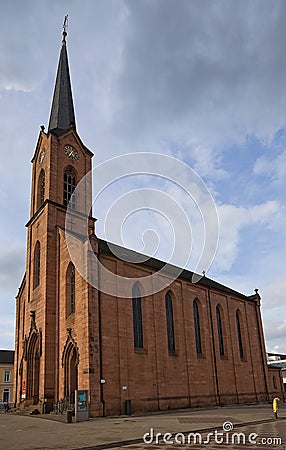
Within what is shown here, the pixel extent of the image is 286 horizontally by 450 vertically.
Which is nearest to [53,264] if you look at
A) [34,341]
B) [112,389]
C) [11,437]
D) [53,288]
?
[53,288]

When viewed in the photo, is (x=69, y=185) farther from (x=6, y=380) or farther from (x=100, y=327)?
(x=6, y=380)

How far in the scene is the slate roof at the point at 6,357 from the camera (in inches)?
2704

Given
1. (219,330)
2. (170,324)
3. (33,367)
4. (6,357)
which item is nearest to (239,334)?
(219,330)

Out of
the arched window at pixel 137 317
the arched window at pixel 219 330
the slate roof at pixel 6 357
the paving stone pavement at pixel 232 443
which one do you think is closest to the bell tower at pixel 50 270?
the arched window at pixel 137 317

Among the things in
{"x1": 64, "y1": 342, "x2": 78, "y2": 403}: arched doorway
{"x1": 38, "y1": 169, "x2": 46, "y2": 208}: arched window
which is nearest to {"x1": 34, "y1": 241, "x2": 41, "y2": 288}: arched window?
{"x1": 38, "y1": 169, "x2": 46, "y2": 208}: arched window

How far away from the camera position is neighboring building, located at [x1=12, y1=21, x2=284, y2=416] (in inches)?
1135

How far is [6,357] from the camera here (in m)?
71.0

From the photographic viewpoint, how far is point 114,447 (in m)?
14.0

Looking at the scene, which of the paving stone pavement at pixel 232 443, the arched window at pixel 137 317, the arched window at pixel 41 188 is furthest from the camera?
the arched window at pixel 41 188

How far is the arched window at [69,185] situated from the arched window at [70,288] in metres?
8.13

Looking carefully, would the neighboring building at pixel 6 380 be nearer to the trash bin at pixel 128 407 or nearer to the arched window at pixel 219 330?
the arched window at pixel 219 330

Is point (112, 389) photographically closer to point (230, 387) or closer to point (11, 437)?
point (11, 437)

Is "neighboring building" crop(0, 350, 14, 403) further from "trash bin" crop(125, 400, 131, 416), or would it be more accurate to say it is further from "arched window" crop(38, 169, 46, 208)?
"trash bin" crop(125, 400, 131, 416)

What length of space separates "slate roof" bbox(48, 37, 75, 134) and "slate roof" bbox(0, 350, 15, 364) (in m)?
45.0
